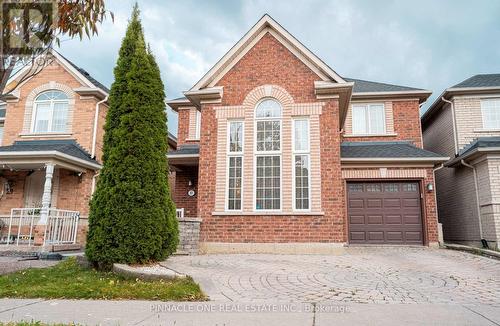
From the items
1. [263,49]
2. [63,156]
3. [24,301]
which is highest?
[263,49]

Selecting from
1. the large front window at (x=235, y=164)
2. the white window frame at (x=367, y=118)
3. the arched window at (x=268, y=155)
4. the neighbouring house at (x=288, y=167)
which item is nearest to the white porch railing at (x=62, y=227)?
the neighbouring house at (x=288, y=167)

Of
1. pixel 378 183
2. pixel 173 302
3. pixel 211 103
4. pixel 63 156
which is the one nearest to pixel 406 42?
pixel 378 183

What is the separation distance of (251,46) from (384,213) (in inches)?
281

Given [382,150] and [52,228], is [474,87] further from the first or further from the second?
[52,228]

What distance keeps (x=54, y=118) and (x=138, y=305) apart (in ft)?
39.5

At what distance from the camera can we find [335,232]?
934 cm

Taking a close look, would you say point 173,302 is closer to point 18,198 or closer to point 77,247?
point 77,247

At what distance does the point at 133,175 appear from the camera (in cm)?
669

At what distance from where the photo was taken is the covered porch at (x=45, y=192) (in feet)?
36.2

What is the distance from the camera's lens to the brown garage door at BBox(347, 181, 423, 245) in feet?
38.9

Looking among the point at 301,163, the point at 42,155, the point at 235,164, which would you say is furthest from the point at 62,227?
the point at 301,163

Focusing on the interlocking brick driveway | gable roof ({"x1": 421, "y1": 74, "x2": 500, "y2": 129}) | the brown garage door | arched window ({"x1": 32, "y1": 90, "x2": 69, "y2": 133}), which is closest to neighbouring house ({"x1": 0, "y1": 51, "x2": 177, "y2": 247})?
arched window ({"x1": 32, "y1": 90, "x2": 69, "y2": 133})

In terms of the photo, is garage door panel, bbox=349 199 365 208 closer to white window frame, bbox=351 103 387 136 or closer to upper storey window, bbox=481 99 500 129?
white window frame, bbox=351 103 387 136

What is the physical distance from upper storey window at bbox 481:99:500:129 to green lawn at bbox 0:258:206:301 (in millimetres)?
13386
